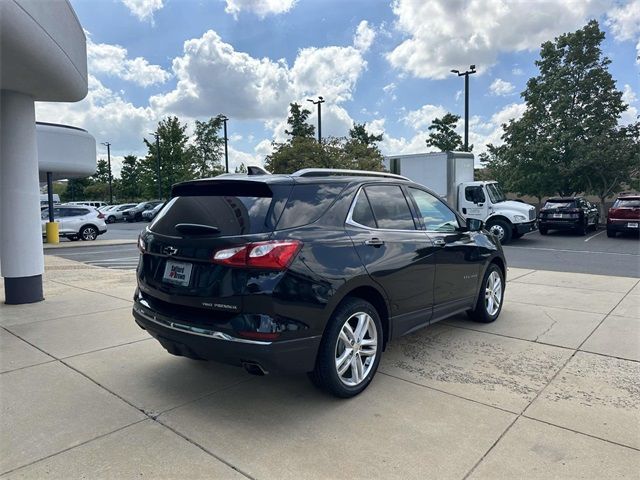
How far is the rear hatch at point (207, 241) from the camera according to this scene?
10.1 ft

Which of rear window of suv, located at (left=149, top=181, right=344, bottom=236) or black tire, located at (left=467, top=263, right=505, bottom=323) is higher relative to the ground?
rear window of suv, located at (left=149, top=181, right=344, bottom=236)

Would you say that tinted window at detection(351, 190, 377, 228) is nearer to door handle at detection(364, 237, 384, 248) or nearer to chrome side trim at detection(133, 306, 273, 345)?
door handle at detection(364, 237, 384, 248)

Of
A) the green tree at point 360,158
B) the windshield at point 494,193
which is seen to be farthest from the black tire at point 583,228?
A: the green tree at point 360,158

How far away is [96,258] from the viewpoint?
1395 cm

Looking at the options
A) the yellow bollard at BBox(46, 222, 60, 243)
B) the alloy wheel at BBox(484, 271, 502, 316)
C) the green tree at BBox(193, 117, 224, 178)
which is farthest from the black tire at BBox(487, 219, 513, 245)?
the green tree at BBox(193, 117, 224, 178)

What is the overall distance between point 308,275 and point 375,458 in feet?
3.91

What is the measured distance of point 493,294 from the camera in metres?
5.69

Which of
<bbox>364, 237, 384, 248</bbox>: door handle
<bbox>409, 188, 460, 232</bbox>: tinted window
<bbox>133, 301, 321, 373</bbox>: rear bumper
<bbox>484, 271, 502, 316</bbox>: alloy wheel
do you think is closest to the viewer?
<bbox>133, 301, 321, 373</bbox>: rear bumper

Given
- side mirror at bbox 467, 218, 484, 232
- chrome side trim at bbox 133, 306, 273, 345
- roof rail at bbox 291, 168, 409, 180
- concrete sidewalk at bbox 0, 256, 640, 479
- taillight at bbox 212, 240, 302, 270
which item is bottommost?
concrete sidewalk at bbox 0, 256, 640, 479

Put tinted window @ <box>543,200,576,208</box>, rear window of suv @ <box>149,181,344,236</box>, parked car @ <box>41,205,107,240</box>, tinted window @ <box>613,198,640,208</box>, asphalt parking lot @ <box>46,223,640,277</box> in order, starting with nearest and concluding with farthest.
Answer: rear window of suv @ <box>149,181,344,236</box>
asphalt parking lot @ <box>46,223,640,277</box>
tinted window @ <box>613,198,640,208</box>
tinted window @ <box>543,200,576,208</box>
parked car @ <box>41,205,107,240</box>

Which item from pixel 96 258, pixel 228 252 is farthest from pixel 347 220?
pixel 96 258

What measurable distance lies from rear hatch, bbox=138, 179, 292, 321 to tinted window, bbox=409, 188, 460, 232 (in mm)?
1738

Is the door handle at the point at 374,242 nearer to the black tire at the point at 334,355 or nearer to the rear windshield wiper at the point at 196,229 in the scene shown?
the black tire at the point at 334,355

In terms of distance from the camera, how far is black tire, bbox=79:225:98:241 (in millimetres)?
20500
